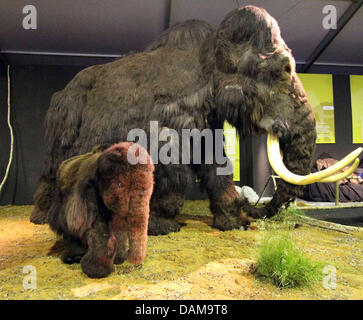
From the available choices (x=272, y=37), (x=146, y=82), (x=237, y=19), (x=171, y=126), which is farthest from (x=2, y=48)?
(x=272, y=37)

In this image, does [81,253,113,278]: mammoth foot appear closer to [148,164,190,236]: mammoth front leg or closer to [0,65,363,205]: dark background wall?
[148,164,190,236]: mammoth front leg

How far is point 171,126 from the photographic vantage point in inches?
96.9

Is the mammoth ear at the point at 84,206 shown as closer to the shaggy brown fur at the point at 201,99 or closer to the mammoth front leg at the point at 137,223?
the mammoth front leg at the point at 137,223

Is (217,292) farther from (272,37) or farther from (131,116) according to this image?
(272,37)

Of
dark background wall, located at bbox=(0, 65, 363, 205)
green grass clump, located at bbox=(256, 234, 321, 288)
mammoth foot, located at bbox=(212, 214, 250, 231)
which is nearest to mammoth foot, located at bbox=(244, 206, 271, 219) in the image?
mammoth foot, located at bbox=(212, 214, 250, 231)

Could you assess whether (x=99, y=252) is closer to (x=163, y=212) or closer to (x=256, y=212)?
(x=163, y=212)

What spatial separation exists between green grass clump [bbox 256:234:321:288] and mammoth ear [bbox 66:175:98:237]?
890mm

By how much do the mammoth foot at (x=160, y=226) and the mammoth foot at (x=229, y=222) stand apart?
14.6 inches

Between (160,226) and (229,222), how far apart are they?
0.59 meters

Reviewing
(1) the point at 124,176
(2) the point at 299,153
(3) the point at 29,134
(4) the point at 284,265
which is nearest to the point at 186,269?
(4) the point at 284,265

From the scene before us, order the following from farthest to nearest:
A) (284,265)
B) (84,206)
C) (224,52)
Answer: (224,52), (84,206), (284,265)

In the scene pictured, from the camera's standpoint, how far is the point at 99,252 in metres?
1.56

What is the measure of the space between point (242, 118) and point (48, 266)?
5.54 feet

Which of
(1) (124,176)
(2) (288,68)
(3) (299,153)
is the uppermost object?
(2) (288,68)
